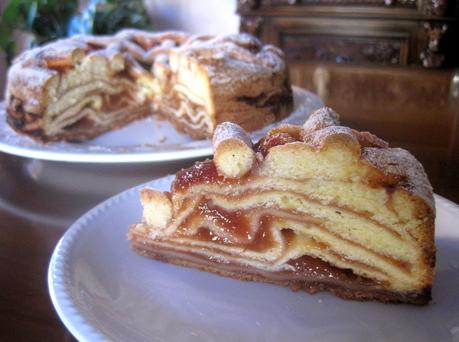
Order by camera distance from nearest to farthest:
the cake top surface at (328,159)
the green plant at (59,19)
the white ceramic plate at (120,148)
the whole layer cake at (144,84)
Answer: the cake top surface at (328,159) < the white ceramic plate at (120,148) < the whole layer cake at (144,84) < the green plant at (59,19)

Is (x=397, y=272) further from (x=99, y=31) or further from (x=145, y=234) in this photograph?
Result: (x=99, y=31)

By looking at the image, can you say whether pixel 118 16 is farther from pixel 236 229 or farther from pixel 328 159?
pixel 328 159

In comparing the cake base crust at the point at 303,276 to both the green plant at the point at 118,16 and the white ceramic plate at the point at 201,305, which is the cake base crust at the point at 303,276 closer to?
the white ceramic plate at the point at 201,305

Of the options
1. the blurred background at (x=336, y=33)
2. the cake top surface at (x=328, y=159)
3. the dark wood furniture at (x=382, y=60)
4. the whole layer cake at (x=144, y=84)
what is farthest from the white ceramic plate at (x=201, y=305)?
the blurred background at (x=336, y=33)

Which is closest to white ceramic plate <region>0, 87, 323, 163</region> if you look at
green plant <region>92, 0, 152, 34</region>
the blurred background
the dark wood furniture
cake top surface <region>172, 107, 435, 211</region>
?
cake top surface <region>172, 107, 435, 211</region>

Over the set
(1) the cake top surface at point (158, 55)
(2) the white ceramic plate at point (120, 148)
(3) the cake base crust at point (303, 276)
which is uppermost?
(1) the cake top surface at point (158, 55)

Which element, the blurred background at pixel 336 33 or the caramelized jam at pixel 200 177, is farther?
the blurred background at pixel 336 33

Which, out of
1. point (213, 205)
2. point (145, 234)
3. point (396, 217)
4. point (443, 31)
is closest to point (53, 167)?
point (145, 234)
